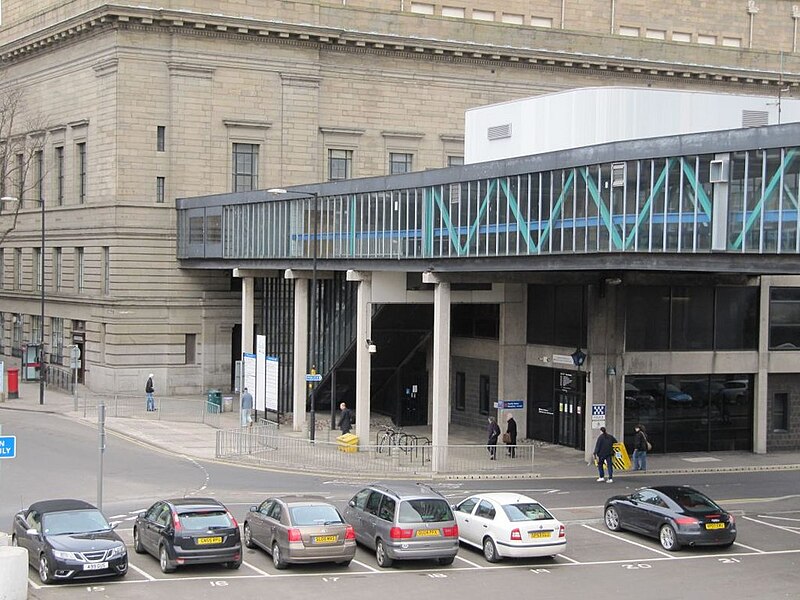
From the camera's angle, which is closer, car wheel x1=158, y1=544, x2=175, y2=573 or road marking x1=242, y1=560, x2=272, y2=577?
car wheel x1=158, y1=544, x2=175, y2=573

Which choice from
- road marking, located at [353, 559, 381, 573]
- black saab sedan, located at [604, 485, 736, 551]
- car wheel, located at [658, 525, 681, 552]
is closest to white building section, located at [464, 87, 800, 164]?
black saab sedan, located at [604, 485, 736, 551]

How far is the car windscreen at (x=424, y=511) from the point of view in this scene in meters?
26.4

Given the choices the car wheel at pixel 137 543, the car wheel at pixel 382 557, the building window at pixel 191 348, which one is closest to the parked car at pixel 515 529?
the car wheel at pixel 382 557

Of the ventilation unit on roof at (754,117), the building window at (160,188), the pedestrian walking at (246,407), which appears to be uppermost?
the ventilation unit on roof at (754,117)

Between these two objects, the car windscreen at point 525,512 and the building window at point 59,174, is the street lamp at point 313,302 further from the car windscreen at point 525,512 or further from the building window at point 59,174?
the building window at point 59,174

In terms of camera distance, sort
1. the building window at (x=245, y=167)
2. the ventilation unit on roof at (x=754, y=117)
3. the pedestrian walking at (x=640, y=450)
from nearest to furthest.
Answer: the pedestrian walking at (x=640, y=450), the ventilation unit on roof at (x=754, y=117), the building window at (x=245, y=167)

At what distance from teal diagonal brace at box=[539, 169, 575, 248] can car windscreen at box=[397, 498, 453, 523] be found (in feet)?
36.9

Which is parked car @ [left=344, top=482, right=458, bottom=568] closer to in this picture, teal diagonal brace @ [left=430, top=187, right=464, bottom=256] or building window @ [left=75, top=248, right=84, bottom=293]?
teal diagonal brace @ [left=430, top=187, right=464, bottom=256]

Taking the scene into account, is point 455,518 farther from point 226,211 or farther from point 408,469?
point 226,211

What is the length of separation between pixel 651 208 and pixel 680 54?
2014 inches

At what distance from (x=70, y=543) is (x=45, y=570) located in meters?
0.72

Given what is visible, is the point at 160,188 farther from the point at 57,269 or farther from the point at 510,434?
the point at 510,434

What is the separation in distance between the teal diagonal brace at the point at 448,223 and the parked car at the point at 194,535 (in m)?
16.0

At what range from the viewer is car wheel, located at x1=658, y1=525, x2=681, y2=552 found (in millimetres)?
28656
